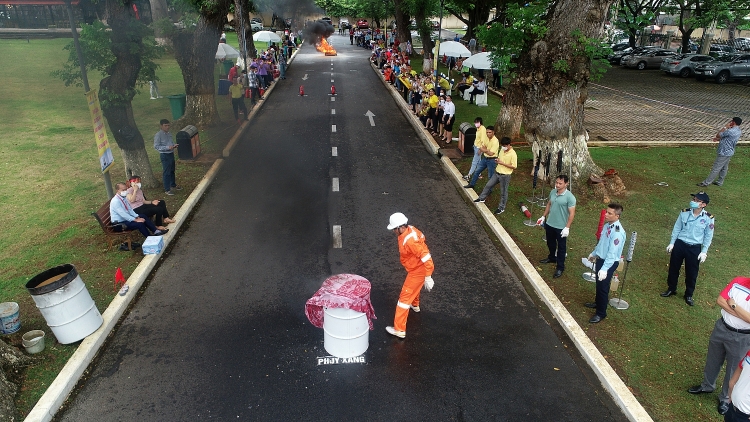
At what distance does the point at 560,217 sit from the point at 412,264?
3.13 meters

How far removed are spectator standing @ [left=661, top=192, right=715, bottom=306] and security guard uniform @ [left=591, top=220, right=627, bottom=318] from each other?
3.62ft

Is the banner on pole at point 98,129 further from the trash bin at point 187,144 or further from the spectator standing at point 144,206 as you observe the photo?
the trash bin at point 187,144

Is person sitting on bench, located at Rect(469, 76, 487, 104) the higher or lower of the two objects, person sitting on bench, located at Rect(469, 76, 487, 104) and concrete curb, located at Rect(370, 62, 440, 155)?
the higher

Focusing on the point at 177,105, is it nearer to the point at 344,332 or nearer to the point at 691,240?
the point at 344,332

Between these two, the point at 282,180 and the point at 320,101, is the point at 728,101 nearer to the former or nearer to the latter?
the point at 320,101

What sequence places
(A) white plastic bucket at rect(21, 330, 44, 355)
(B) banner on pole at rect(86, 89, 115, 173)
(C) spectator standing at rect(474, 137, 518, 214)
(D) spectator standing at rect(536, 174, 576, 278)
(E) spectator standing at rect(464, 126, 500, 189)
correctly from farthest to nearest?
(E) spectator standing at rect(464, 126, 500, 189)
(C) spectator standing at rect(474, 137, 518, 214)
(B) banner on pole at rect(86, 89, 115, 173)
(D) spectator standing at rect(536, 174, 576, 278)
(A) white plastic bucket at rect(21, 330, 44, 355)

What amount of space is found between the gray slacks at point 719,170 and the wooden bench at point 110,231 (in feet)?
45.1

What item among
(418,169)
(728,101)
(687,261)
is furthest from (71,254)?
(728,101)

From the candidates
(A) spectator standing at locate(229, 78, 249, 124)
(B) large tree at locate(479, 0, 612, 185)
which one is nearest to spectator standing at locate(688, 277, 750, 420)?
(B) large tree at locate(479, 0, 612, 185)

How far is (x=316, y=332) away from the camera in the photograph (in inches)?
268

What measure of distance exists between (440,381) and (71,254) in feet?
22.6

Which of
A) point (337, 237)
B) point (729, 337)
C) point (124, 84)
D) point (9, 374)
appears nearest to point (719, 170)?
point (729, 337)

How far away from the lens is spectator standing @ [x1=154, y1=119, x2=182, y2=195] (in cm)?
1133

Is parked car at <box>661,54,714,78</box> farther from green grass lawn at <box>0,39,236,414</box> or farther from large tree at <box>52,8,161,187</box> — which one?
large tree at <box>52,8,161,187</box>
